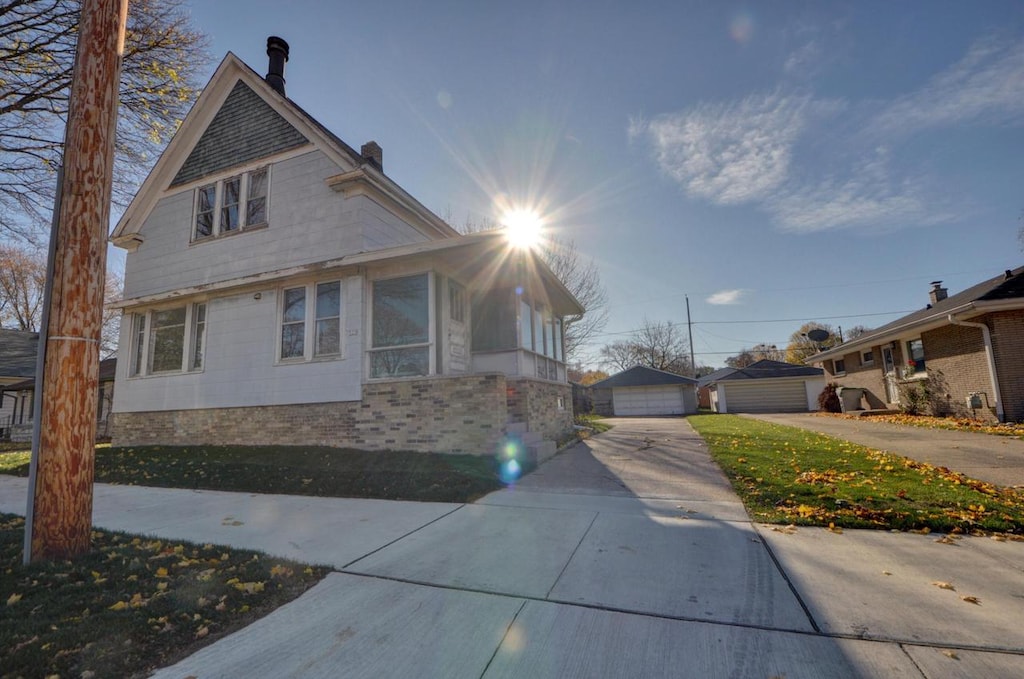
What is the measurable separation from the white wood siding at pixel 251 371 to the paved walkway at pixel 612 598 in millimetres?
4064

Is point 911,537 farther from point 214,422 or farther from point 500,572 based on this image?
point 214,422

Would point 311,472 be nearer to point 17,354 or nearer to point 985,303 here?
point 985,303

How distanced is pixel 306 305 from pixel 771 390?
89.7 feet

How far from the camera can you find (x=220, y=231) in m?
11.0

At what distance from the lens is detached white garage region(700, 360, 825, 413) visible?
87.4 ft

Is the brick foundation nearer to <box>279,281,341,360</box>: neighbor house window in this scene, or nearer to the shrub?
<box>279,281,341,360</box>: neighbor house window

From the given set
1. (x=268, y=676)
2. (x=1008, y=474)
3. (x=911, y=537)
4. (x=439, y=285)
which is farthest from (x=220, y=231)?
(x=1008, y=474)

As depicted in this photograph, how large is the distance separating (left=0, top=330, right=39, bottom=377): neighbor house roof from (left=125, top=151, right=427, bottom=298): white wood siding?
18.9 meters

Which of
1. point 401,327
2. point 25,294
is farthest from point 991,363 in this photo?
point 25,294

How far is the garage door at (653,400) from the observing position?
28.0 meters

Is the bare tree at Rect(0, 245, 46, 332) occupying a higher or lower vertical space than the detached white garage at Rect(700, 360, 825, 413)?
higher

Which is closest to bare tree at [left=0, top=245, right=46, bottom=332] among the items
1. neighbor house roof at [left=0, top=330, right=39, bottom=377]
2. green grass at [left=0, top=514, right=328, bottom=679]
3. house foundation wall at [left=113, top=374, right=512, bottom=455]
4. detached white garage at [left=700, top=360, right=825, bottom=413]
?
neighbor house roof at [left=0, top=330, right=39, bottom=377]

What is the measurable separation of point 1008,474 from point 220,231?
49.9ft

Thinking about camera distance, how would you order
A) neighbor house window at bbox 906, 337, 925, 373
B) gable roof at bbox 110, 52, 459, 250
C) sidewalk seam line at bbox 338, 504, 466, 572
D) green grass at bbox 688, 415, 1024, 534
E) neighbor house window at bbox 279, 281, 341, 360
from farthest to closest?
1. neighbor house window at bbox 906, 337, 925, 373
2. gable roof at bbox 110, 52, 459, 250
3. neighbor house window at bbox 279, 281, 341, 360
4. green grass at bbox 688, 415, 1024, 534
5. sidewalk seam line at bbox 338, 504, 466, 572
